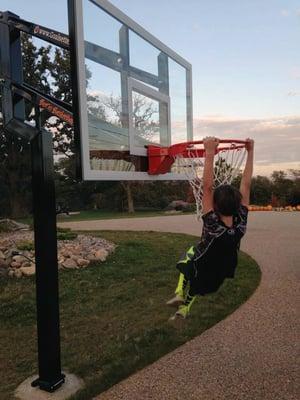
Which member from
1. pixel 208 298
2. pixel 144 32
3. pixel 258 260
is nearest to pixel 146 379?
pixel 208 298

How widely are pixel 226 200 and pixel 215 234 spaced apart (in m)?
0.30

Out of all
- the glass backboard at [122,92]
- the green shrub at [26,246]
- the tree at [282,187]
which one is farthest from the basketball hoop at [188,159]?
the tree at [282,187]

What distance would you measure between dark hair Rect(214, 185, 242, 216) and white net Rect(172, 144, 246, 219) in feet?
6.94

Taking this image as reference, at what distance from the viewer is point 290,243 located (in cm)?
1343

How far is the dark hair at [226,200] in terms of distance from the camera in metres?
3.95

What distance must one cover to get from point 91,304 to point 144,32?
12.9 feet

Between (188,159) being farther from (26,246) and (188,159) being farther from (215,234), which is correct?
(26,246)

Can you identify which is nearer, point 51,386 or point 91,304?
point 51,386

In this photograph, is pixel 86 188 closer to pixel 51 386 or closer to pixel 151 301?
pixel 151 301

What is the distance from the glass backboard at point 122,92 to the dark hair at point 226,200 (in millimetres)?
1721

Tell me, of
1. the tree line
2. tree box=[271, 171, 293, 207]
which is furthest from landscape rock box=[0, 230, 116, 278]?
tree box=[271, 171, 293, 207]

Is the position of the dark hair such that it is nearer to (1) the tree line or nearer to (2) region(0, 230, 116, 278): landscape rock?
(2) region(0, 230, 116, 278): landscape rock

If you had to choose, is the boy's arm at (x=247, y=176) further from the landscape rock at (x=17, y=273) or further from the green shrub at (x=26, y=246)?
the green shrub at (x=26, y=246)

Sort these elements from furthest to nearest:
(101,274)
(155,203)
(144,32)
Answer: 1. (155,203)
2. (101,274)
3. (144,32)
